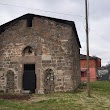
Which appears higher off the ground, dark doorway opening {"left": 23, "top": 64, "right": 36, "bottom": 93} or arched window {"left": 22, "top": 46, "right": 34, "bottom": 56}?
arched window {"left": 22, "top": 46, "right": 34, "bottom": 56}

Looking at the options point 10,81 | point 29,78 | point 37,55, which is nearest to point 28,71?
point 29,78

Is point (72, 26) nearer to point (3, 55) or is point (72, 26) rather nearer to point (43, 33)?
point (43, 33)

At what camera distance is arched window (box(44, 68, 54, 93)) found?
2042cm

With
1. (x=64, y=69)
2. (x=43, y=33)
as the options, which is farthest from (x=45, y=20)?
(x=64, y=69)

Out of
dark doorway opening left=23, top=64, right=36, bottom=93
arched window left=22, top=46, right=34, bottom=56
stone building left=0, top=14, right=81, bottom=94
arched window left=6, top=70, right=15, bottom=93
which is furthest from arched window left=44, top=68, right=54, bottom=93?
arched window left=6, top=70, right=15, bottom=93

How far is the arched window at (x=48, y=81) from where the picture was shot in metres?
20.4

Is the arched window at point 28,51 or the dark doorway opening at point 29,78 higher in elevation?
the arched window at point 28,51

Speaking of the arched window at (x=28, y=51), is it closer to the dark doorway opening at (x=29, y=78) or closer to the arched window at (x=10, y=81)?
the dark doorway opening at (x=29, y=78)

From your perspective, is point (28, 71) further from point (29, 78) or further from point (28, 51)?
point (28, 51)

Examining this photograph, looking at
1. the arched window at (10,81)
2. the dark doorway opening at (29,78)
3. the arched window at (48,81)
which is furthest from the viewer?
Answer: the arched window at (10,81)

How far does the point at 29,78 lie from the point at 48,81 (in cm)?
165

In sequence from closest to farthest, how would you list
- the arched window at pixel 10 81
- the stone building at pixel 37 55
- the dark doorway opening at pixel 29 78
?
the stone building at pixel 37 55 < the dark doorway opening at pixel 29 78 < the arched window at pixel 10 81

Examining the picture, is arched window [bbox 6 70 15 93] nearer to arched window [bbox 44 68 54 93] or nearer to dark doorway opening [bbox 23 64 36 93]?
dark doorway opening [bbox 23 64 36 93]

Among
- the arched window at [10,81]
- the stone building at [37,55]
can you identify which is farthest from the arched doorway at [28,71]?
the arched window at [10,81]
